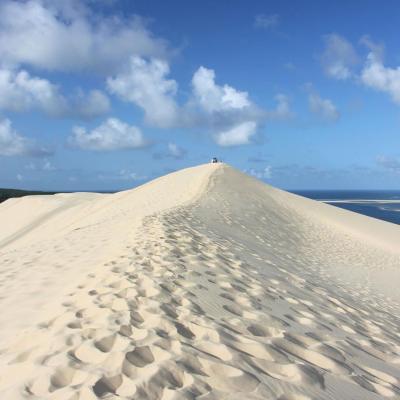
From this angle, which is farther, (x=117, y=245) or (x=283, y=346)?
(x=117, y=245)

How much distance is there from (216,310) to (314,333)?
3.99 feet

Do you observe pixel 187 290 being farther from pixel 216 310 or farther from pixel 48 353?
pixel 48 353

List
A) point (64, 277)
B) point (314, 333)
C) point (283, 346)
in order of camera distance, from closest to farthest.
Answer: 1. point (283, 346)
2. point (314, 333)
3. point (64, 277)

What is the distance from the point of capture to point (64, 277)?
754 cm

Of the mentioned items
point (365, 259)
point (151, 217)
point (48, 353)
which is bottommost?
point (365, 259)

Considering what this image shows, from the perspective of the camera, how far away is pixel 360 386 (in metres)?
3.96

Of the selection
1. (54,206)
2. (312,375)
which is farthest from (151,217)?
(54,206)

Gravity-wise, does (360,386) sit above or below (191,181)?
below

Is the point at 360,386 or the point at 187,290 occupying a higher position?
the point at 187,290

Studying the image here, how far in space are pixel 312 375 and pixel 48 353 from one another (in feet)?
7.98

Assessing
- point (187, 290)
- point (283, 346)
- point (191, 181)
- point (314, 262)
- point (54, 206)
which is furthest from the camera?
point (54, 206)

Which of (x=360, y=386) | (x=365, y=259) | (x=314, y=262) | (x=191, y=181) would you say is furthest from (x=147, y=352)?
(x=191, y=181)

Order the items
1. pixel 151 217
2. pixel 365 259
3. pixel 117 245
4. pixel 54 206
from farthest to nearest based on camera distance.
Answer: pixel 54 206
pixel 365 259
pixel 151 217
pixel 117 245

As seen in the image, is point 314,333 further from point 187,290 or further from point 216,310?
point 187,290
